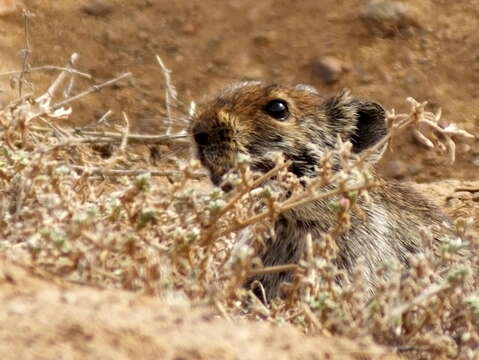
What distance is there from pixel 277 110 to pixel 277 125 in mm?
112

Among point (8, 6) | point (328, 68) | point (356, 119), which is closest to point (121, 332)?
point (356, 119)

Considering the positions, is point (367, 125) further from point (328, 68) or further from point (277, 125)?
point (328, 68)

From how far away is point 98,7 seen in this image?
9.25 meters

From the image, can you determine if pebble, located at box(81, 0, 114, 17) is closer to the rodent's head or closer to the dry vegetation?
the rodent's head

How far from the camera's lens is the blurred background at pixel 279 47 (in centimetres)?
881

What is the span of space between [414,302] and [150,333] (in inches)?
33.7

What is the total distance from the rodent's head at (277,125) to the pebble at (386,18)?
3.10 m

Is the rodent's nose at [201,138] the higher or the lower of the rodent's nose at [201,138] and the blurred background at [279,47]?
the lower

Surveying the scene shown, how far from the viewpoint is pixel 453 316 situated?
4.00m

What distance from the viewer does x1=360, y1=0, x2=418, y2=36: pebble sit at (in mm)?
9242

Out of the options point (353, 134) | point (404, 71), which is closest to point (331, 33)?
point (404, 71)

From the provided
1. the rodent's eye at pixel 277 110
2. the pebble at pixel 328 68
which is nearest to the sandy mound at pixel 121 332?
the rodent's eye at pixel 277 110

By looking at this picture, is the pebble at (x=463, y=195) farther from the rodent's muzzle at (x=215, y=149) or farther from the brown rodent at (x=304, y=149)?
the rodent's muzzle at (x=215, y=149)

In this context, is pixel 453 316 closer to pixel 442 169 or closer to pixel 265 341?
pixel 265 341
